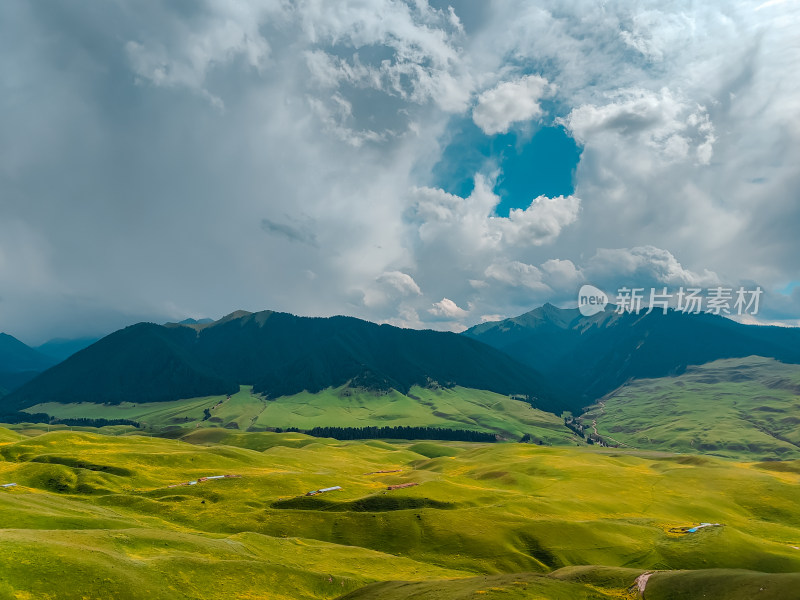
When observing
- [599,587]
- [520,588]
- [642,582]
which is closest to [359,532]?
[520,588]

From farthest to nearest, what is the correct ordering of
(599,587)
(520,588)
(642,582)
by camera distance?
(642,582)
(599,587)
(520,588)

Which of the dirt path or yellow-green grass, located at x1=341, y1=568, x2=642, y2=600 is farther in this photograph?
the dirt path

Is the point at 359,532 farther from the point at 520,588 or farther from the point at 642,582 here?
the point at 642,582

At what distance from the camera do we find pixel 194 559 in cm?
6506

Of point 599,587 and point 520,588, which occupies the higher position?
point 599,587

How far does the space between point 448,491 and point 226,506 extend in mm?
58205

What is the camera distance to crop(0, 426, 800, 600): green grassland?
186 feet

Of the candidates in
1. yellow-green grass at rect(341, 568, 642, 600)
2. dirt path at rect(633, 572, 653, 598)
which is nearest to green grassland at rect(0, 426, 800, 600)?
yellow-green grass at rect(341, 568, 642, 600)

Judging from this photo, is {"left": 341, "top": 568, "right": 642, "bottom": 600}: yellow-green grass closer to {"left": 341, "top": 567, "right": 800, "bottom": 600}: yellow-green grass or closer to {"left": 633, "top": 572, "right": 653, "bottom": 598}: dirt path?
{"left": 341, "top": 567, "right": 800, "bottom": 600}: yellow-green grass

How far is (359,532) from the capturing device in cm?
10262

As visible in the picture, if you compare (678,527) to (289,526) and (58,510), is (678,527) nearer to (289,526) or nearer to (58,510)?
(289,526)

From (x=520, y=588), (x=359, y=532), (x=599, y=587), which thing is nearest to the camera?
(x=520, y=588)

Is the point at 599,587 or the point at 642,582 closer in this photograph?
the point at 599,587

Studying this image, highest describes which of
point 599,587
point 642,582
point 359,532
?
point 642,582
